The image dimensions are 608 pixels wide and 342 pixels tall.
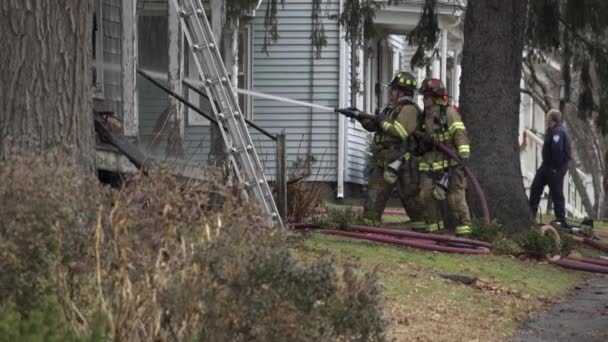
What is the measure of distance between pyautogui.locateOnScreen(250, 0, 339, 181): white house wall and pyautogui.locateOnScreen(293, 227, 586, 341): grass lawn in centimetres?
1275

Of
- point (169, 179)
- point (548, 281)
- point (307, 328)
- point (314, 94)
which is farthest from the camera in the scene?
point (314, 94)

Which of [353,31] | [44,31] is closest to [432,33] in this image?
[353,31]

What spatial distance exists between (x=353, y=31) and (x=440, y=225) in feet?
11.3

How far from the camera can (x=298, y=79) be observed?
26.5m

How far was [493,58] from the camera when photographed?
15.7 meters

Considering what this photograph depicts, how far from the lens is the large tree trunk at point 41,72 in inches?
306

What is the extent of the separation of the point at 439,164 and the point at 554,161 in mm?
6613

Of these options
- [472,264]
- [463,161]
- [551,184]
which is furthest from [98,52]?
[551,184]

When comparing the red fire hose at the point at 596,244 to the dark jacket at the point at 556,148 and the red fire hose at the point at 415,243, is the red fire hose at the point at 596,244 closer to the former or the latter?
the red fire hose at the point at 415,243

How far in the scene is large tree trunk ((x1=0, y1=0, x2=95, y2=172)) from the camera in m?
7.78

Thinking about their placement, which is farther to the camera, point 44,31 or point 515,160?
point 515,160

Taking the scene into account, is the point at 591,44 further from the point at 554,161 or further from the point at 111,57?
the point at 111,57

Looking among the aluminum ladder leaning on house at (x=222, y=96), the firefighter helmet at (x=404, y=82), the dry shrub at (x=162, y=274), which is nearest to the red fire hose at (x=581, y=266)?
the firefighter helmet at (x=404, y=82)

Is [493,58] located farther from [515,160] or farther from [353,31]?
[353,31]
